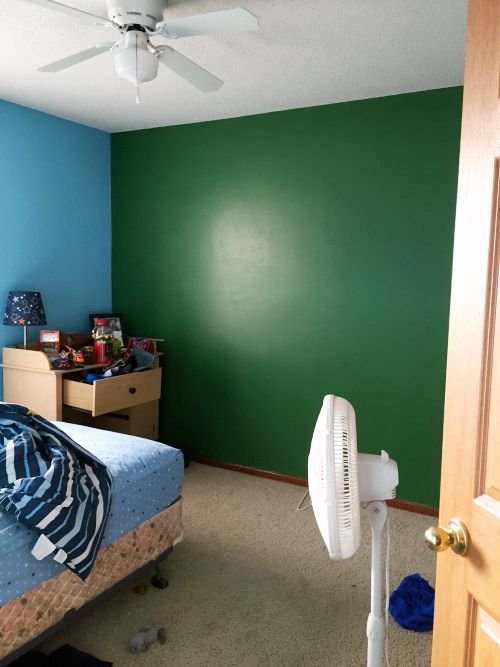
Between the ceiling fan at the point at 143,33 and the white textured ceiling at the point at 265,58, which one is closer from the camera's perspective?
the ceiling fan at the point at 143,33

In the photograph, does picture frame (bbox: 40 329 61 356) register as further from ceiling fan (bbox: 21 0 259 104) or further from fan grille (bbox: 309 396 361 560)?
fan grille (bbox: 309 396 361 560)

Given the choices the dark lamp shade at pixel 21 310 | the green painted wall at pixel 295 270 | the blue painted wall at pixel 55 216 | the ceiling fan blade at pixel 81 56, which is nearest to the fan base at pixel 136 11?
the ceiling fan blade at pixel 81 56

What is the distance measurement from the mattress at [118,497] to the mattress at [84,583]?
0.03m

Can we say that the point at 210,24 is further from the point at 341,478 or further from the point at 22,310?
the point at 22,310

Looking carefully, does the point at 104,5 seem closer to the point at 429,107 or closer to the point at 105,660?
the point at 429,107

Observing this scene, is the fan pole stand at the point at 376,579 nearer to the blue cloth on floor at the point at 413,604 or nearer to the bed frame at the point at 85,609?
the blue cloth on floor at the point at 413,604

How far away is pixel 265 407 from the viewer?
11.8 feet

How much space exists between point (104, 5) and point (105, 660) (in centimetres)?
246

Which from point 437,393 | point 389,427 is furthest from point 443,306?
point 389,427

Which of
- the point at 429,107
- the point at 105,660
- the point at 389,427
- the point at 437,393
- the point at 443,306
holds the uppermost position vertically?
the point at 429,107

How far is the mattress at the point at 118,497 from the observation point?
160 cm

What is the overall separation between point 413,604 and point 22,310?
263 centimetres

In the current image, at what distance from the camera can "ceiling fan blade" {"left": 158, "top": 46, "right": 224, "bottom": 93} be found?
6.67ft

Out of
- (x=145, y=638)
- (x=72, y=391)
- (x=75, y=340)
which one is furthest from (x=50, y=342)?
(x=145, y=638)
